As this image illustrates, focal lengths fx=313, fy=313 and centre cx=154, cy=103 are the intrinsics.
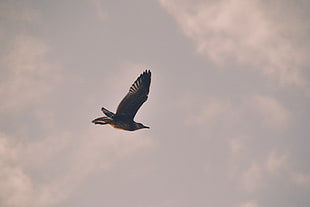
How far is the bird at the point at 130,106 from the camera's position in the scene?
14.5 metres

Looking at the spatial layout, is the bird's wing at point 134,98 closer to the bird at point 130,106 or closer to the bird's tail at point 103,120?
the bird at point 130,106

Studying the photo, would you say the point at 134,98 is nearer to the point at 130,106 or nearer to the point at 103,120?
the point at 130,106

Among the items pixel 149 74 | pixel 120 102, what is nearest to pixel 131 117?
pixel 120 102

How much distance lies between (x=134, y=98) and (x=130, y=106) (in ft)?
1.37

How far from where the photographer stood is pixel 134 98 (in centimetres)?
1451

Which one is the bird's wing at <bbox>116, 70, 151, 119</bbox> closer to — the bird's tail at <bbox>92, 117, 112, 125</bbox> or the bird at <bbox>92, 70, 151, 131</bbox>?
the bird at <bbox>92, 70, 151, 131</bbox>

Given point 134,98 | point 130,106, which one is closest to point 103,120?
point 130,106

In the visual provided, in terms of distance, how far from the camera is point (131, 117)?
14.8 metres

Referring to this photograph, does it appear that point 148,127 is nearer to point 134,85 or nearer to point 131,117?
point 131,117

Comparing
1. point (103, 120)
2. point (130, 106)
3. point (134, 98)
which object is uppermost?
point (134, 98)

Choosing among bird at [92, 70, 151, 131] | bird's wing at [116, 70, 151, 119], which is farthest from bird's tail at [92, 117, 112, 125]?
bird's wing at [116, 70, 151, 119]

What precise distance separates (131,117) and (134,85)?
1.51 meters

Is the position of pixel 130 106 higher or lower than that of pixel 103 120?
higher

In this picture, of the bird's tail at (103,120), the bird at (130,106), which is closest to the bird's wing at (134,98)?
the bird at (130,106)
